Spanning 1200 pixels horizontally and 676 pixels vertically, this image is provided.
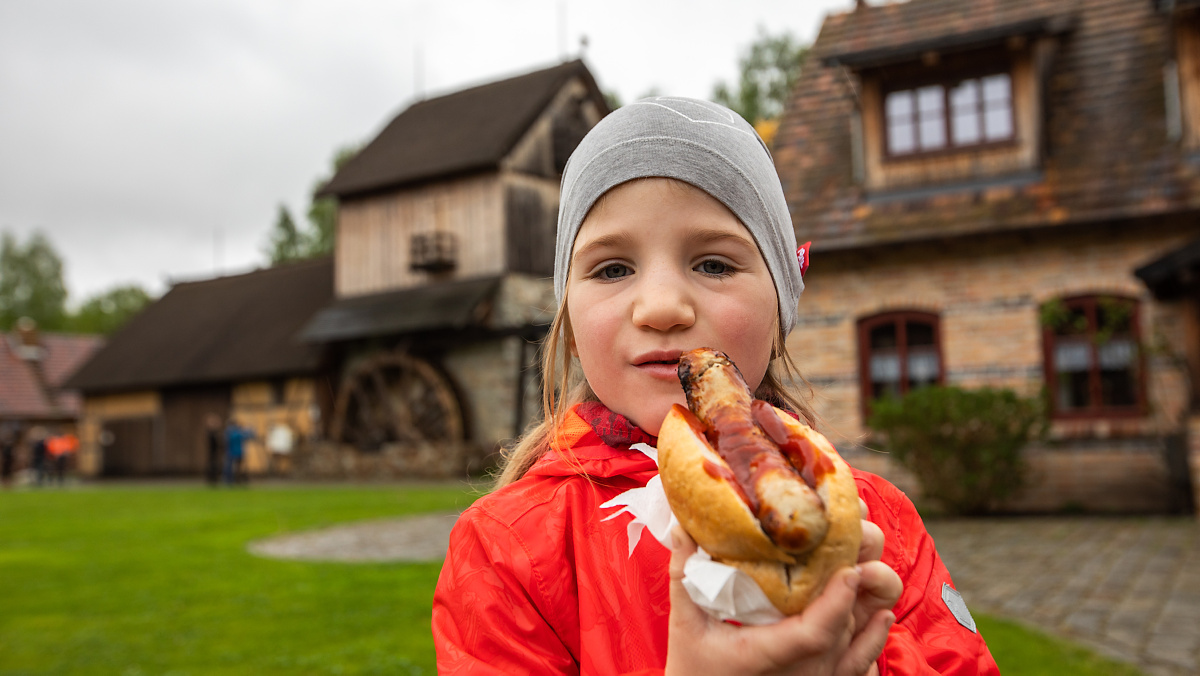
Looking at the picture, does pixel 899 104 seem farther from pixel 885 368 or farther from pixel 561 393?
pixel 561 393

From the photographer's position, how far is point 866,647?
1.10 metres

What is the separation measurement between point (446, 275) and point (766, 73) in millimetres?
16805

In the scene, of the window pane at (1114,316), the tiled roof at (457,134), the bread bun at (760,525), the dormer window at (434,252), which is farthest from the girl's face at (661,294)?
the dormer window at (434,252)

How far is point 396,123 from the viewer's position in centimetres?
2600

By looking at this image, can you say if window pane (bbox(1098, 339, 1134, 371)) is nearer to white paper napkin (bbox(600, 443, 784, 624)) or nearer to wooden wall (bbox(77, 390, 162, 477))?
white paper napkin (bbox(600, 443, 784, 624))

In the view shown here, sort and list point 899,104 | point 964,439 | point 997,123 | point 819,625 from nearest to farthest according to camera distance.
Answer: point 819,625 → point 964,439 → point 997,123 → point 899,104

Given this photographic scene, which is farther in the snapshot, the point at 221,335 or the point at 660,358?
the point at 221,335

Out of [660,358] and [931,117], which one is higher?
[931,117]

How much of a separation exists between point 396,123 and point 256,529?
53.7 feet

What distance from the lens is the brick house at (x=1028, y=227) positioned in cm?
1160

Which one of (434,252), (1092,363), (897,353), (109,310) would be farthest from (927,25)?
(109,310)

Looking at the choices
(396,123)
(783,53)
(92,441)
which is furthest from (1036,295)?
(92,441)

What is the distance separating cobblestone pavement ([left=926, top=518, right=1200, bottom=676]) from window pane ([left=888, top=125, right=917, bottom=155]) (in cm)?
552

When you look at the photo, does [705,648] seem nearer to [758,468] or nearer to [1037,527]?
[758,468]
